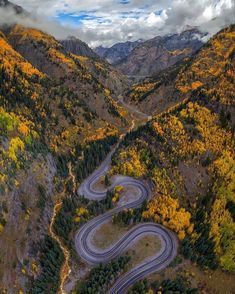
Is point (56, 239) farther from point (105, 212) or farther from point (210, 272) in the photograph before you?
point (210, 272)

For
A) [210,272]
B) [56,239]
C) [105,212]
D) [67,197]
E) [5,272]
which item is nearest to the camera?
[5,272]

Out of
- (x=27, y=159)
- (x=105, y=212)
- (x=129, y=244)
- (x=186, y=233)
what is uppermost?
(x=27, y=159)

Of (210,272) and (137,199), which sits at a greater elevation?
(137,199)

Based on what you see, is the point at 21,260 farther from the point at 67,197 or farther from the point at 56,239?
the point at 67,197

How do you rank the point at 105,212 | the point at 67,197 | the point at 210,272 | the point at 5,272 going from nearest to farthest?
1. the point at 5,272
2. the point at 210,272
3. the point at 105,212
4. the point at 67,197

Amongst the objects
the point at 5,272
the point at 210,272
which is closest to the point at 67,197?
the point at 5,272

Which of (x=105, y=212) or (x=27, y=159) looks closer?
(x=105, y=212)

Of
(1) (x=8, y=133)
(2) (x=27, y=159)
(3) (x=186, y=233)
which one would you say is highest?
(1) (x=8, y=133)

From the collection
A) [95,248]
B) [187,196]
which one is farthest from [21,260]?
[187,196]

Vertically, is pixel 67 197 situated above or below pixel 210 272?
above

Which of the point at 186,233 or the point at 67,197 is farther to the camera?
the point at 67,197
